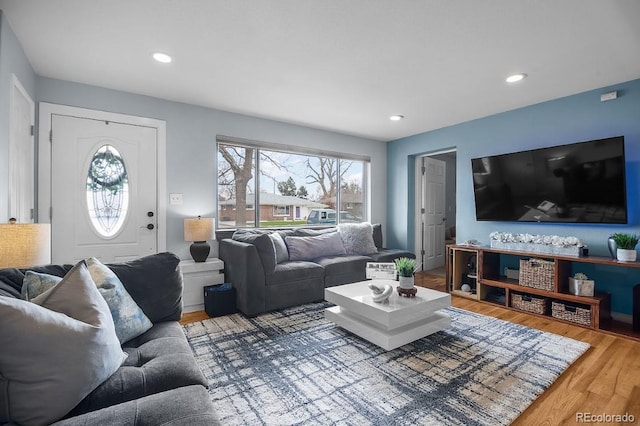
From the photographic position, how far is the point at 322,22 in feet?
6.77

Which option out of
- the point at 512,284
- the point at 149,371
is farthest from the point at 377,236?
the point at 149,371

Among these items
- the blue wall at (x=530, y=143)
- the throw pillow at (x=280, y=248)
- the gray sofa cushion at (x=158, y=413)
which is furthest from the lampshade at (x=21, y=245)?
the blue wall at (x=530, y=143)

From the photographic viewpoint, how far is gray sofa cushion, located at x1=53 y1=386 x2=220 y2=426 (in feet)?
2.92

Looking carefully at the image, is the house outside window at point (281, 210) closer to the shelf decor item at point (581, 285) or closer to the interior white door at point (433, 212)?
the interior white door at point (433, 212)

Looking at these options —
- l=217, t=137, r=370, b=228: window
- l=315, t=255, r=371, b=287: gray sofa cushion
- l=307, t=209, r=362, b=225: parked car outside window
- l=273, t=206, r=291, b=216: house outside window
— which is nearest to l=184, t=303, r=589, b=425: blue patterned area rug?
l=315, t=255, r=371, b=287: gray sofa cushion

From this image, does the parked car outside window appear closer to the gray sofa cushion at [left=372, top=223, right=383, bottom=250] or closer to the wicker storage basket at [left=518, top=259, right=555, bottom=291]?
the gray sofa cushion at [left=372, top=223, right=383, bottom=250]

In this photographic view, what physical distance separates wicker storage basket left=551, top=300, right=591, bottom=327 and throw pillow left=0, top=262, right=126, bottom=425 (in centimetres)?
385

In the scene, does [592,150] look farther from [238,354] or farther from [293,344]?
[238,354]

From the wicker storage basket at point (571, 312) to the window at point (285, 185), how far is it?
120 inches

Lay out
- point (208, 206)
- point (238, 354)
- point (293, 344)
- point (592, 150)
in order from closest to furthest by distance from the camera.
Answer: point (238, 354), point (293, 344), point (592, 150), point (208, 206)

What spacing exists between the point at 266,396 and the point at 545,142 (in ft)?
13.1

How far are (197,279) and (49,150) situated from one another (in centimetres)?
192

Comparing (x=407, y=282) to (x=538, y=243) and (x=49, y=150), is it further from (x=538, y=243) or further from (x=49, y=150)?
(x=49, y=150)

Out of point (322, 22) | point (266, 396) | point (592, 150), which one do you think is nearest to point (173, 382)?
point (266, 396)
